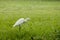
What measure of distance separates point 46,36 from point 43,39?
20 centimetres

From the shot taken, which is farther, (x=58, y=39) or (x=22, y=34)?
(x=22, y=34)

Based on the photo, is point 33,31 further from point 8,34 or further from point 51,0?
point 51,0

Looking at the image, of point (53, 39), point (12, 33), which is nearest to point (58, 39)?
point (53, 39)

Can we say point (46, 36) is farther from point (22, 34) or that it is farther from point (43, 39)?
point (22, 34)

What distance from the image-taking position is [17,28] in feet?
19.2

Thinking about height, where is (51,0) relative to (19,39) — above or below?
below

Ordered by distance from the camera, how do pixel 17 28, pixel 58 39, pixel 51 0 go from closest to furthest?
pixel 58 39, pixel 17 28, pixel 51 0

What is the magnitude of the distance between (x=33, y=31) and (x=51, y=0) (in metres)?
14.4

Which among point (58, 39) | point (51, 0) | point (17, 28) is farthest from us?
point (51, 0)

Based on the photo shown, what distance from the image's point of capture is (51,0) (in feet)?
64.3

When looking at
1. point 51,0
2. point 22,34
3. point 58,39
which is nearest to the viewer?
point 58,39

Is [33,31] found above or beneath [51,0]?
above

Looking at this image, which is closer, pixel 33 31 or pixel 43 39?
pixel 43 39

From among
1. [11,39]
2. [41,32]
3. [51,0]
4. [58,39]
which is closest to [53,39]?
[58,39]
